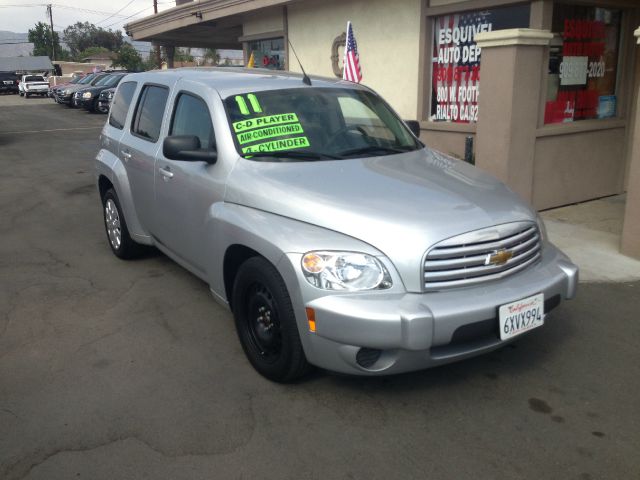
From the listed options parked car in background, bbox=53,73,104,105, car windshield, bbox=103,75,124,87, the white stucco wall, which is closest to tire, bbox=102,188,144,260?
the white stucco wall

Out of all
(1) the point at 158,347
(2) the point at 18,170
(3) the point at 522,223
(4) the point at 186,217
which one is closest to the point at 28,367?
(1) the point at 158,347

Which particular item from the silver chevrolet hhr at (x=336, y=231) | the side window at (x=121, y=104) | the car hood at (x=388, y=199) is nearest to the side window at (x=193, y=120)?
the silver chevrolet hhr at (x=336, y=231)

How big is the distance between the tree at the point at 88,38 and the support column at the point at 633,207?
4304 inches

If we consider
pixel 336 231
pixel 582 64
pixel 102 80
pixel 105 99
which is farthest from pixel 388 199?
pixel 102 80

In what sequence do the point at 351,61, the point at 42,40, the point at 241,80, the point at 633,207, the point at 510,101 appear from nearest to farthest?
1. the point at 241,80
2. the point at 633,207
3. the point at 510,101
4. the point at 351,61
5. the point at 42,40

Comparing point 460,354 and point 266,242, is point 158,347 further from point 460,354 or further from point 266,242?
point 460,354

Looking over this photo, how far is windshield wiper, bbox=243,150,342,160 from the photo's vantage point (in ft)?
13.0

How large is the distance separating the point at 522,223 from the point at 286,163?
1471mm

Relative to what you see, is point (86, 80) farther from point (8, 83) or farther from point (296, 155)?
point (296, 155)

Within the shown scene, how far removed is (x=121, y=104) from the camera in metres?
5.93

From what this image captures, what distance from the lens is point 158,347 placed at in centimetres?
416

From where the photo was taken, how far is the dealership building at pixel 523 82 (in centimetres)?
687

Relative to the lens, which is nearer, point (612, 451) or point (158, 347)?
point (612, 451)

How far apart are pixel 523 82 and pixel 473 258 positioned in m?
4.27
